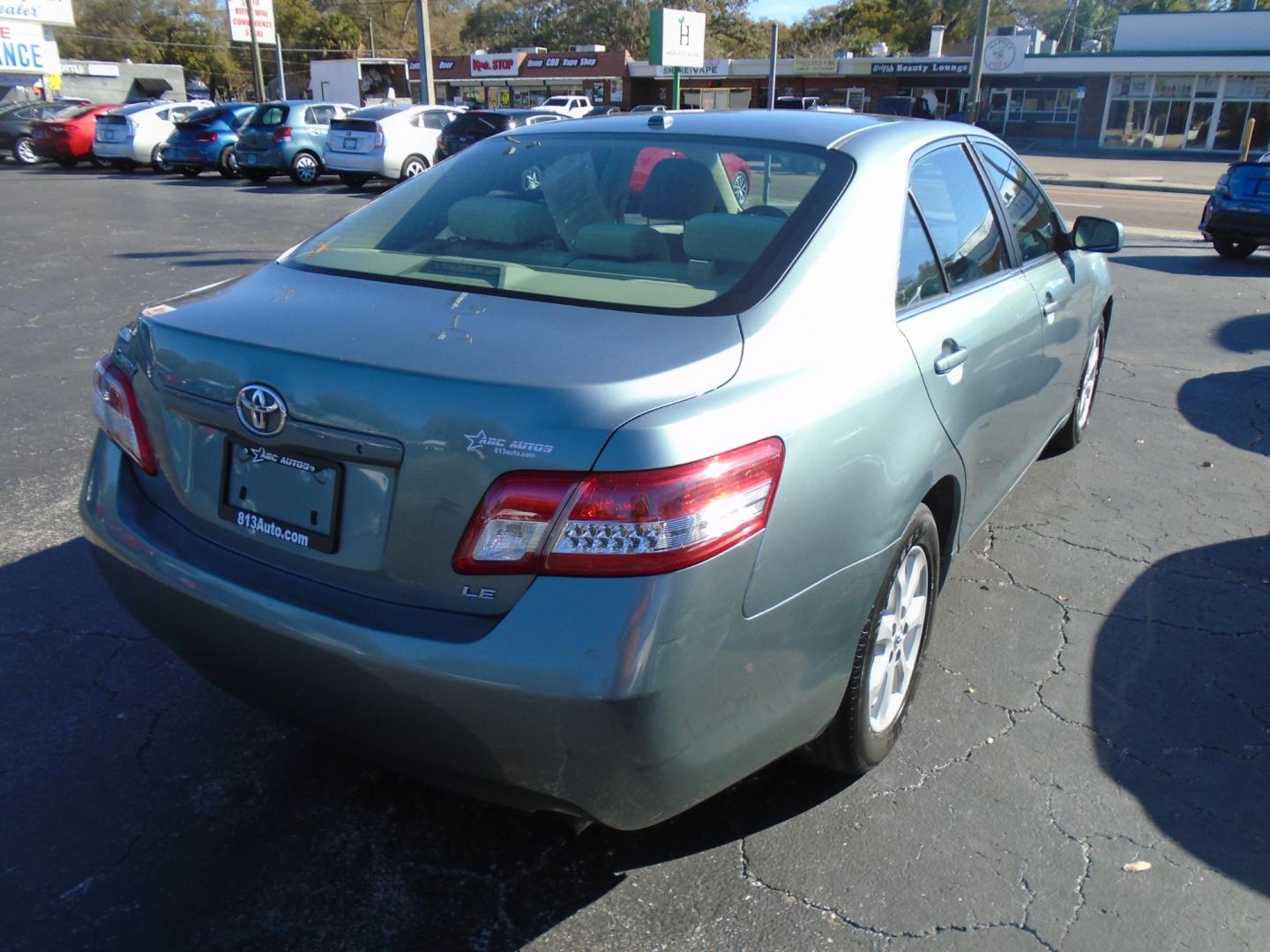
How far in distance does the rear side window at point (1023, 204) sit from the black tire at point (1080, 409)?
95cm

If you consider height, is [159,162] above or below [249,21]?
below

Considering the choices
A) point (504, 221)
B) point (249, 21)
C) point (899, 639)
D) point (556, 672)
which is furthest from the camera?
point (249, 21)

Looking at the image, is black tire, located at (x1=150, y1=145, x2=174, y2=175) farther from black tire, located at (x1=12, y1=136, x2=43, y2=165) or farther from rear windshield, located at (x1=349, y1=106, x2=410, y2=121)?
rear windshield, located at (x1=349, y1=106, x2=410, y2=121)

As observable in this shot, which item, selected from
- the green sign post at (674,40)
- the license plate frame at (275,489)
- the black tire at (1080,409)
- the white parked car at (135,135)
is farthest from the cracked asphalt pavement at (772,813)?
the white parked car at (135,135)

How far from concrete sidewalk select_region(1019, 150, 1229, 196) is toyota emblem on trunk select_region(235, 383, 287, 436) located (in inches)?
958

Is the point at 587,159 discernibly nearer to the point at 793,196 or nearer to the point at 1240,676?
the point at 793,196

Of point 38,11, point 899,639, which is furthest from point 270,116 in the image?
point 38,11

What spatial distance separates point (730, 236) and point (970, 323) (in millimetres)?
858

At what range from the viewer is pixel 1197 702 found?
3.27 m

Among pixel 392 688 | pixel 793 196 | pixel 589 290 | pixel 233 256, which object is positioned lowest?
pixel 233 256

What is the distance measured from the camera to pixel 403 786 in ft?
9.29

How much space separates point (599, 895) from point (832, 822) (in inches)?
25.7

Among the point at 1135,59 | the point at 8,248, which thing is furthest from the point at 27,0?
the point at 1135,59

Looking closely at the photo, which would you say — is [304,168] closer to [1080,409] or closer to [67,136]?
[67,136]
